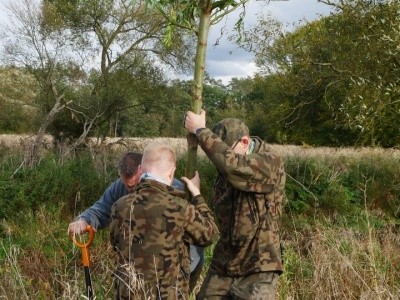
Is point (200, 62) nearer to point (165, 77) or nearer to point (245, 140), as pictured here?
point (245, 140)

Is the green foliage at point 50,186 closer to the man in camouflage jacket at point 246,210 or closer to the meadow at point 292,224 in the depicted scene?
the meadow at point 292,224

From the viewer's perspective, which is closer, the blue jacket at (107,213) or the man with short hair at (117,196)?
the man with short hair at (117,196)

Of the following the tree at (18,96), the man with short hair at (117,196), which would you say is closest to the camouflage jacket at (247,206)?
the man with short hair at (117,196)

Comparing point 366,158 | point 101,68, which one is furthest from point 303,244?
point 101,68

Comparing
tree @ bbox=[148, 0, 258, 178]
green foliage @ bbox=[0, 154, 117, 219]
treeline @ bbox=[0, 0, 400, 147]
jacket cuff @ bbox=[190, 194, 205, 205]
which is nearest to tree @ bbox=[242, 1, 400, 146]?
treeline @ bbox=[0, 0, 400, 147]

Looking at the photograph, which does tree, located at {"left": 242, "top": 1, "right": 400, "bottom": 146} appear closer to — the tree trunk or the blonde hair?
the tree trunk

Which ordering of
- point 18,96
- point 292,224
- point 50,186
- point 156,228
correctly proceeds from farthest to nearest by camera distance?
point 18,96 → point 50,186 → point 292,224 → point 156,228

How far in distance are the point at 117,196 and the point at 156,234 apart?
1091 mm

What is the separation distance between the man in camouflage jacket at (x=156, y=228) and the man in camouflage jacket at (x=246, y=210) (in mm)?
340

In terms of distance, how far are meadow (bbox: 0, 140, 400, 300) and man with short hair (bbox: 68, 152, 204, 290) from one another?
485 millimetres

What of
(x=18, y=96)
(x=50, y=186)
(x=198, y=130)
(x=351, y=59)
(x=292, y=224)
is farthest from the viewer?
(x=18, y=96)

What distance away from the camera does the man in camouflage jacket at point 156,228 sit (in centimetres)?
355

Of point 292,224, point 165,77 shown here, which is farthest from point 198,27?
point 165,77

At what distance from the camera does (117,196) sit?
4578mm
